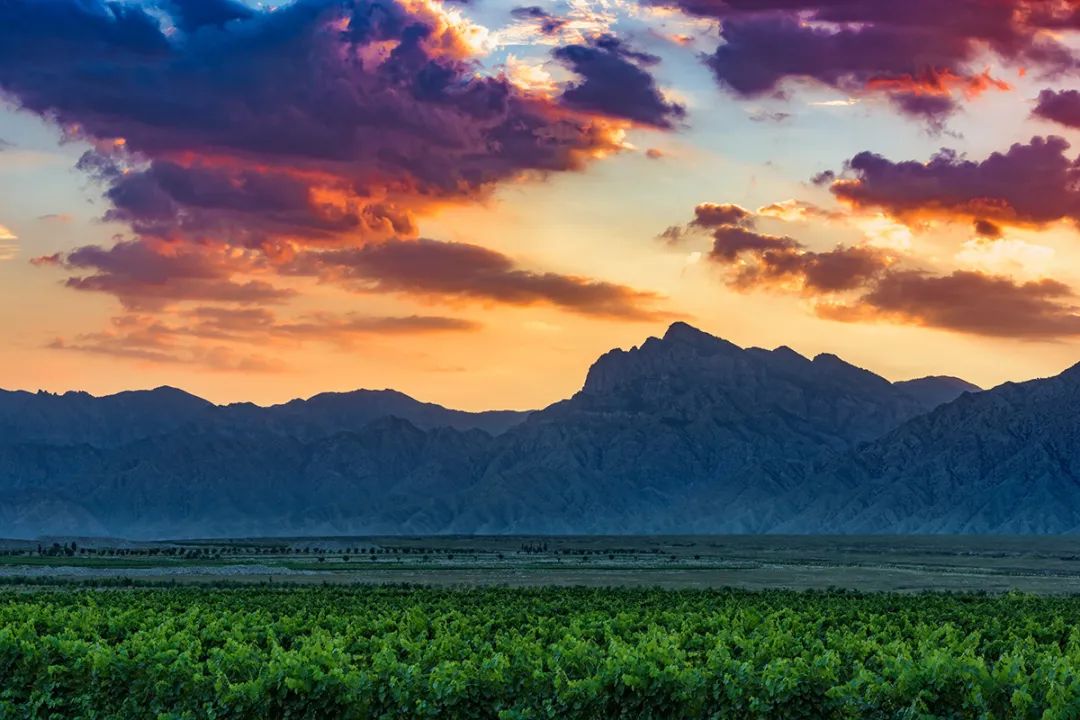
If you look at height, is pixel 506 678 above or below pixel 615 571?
above

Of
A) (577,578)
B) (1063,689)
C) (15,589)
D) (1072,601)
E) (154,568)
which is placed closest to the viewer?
(1063,689)

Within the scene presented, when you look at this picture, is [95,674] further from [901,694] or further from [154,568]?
[154,568]

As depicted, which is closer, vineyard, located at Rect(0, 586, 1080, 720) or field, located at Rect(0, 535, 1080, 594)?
vineyard, located at Rect(0, 586, 1080, 720)

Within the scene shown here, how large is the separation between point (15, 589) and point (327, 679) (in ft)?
255

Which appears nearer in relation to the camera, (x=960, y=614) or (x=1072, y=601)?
(x=960, y=614)

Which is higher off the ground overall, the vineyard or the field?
the vineyard

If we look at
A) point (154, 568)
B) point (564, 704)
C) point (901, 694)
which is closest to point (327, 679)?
point (564, 704)

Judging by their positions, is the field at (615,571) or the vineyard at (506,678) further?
the field at (615,571)

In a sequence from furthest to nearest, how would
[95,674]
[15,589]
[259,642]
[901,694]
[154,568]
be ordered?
1. [154,568]
2. [15,589]
3. [259,642]
4. [95,674]
5. [901,694]

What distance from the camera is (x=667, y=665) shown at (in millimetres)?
24703

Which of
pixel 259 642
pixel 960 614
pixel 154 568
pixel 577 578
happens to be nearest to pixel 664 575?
pixel 577 578

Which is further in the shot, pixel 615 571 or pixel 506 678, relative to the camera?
pixel 615 571

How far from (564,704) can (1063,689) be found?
330 inches

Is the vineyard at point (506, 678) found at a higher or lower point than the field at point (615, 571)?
higher
